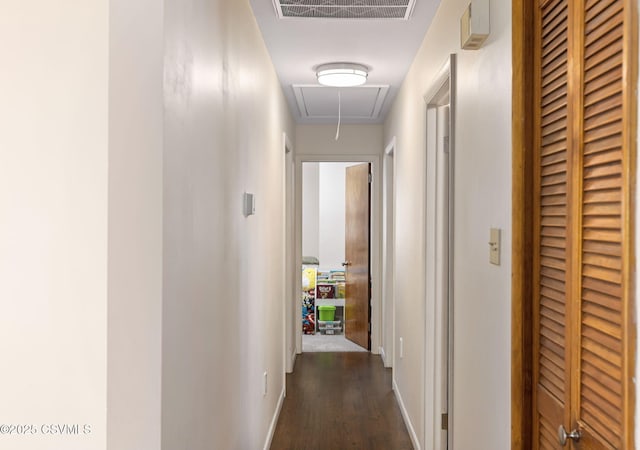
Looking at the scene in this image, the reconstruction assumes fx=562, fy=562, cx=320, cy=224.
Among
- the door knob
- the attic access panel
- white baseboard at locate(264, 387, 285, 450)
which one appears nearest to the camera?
the door knob

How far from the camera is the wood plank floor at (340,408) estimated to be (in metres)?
3.44

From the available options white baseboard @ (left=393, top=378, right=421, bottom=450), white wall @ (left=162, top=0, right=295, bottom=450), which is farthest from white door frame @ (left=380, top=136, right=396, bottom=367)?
white wall @ (left=162, top=0, right=295, bottom=450)

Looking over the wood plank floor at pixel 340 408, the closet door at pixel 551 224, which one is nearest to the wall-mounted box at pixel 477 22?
the closet door at pixel 551 224

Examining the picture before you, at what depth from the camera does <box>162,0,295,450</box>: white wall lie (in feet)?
4.54

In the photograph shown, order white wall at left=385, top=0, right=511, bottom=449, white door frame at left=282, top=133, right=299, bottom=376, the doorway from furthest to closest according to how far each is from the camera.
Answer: the doorway < white door frame at left=282, top=133, right=299, bottom=376 < white wall at left=385, top=0, right=511, bottom=449

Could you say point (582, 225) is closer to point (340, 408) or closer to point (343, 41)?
point (343, 41)

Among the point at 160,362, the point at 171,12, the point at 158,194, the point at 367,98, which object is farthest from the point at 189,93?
the point at 367,98

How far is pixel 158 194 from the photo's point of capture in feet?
4.21

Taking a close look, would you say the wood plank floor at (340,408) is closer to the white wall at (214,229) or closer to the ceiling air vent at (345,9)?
the white wall at (214,229)

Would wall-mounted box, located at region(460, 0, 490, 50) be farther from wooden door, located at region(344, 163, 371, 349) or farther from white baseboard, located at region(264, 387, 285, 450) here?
wooden door, located at region(344, 163, 371, 349)

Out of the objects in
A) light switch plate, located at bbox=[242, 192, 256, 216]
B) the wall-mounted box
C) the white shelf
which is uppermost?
the wall-mounted box

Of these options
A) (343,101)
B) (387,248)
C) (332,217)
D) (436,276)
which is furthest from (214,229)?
(332,217)

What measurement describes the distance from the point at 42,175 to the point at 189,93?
0.42 m

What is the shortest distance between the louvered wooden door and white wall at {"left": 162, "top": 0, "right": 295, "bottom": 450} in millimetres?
904
